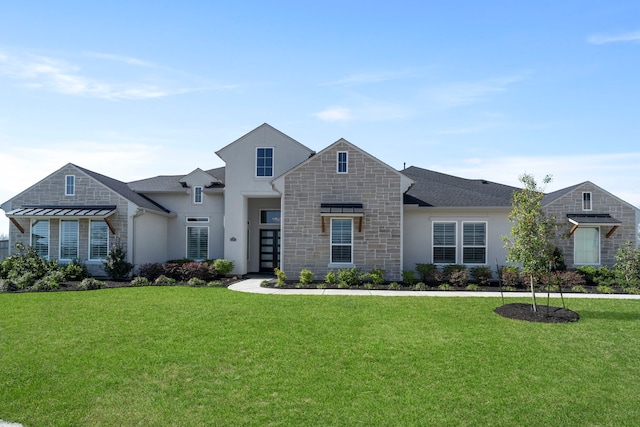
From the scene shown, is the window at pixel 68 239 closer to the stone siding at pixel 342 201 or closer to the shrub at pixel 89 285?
the shrub at pixel 89 285

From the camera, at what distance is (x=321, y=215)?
16984mm

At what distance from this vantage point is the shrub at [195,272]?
17594mm

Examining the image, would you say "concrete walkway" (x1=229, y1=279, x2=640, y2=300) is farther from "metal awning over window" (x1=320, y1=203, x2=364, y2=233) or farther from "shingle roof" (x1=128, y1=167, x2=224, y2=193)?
"shingle roof" (x1=128, y1=167, x2=224, y2=193)

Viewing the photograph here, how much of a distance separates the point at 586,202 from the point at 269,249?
49.0 feet

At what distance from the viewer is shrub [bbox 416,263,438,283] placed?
17031 millimetres

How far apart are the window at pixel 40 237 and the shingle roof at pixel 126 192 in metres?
2.98

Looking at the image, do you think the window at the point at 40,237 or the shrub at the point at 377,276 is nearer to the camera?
the shrub at the point at 377,276

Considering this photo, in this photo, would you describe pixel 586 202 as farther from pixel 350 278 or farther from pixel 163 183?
pixel 163 183

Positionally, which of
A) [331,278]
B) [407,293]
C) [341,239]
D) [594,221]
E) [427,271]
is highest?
[594,221]

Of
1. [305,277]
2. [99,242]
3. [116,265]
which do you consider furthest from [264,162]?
[99,242]

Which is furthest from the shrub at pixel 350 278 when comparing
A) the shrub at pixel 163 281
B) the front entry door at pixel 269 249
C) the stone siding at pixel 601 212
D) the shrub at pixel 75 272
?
the shrub at pixel 75 272

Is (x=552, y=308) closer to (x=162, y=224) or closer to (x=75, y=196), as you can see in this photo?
(x=162, y=224)

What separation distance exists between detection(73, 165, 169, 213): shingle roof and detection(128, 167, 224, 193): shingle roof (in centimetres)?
57

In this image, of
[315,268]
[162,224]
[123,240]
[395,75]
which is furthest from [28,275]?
[395,75]
